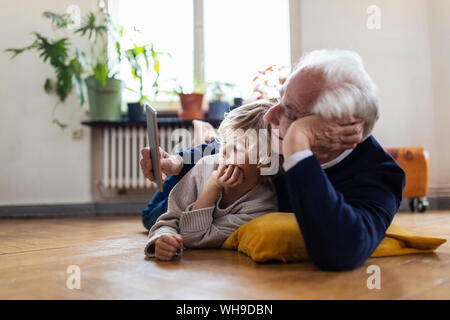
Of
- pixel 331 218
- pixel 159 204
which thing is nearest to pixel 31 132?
pixel 159 204

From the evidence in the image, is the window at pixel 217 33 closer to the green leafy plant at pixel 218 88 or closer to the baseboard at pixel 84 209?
the green leafy plant at pixel 218 88

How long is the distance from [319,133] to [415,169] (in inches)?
108

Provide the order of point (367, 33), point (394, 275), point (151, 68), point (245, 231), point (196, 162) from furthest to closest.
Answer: point (367, 33) → point (151, 68) → point (196, 162) → point (245, 231) → point (394, 275)

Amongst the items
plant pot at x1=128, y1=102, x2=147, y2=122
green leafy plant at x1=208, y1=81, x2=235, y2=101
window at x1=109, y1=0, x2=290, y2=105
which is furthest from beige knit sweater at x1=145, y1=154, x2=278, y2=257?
window at x1=109, y1=0, x2=290, y2=105

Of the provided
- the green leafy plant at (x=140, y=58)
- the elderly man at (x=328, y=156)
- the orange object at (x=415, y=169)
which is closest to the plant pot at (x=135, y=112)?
the green leafy plant at (x=140, y=58)

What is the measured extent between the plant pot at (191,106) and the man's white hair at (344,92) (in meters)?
2.73

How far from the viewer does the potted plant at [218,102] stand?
3.66 metres

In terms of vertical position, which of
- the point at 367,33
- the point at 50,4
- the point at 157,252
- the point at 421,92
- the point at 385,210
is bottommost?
the point at 157,252

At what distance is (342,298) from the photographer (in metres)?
0.69

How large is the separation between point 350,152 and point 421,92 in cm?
329

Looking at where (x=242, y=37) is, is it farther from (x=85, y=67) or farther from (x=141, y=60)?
(x=85, y=67)

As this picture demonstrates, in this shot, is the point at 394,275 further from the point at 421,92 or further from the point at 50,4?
the point at 50,4

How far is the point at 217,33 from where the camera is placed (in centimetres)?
399

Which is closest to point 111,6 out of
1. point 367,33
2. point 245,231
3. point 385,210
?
point 367,33
